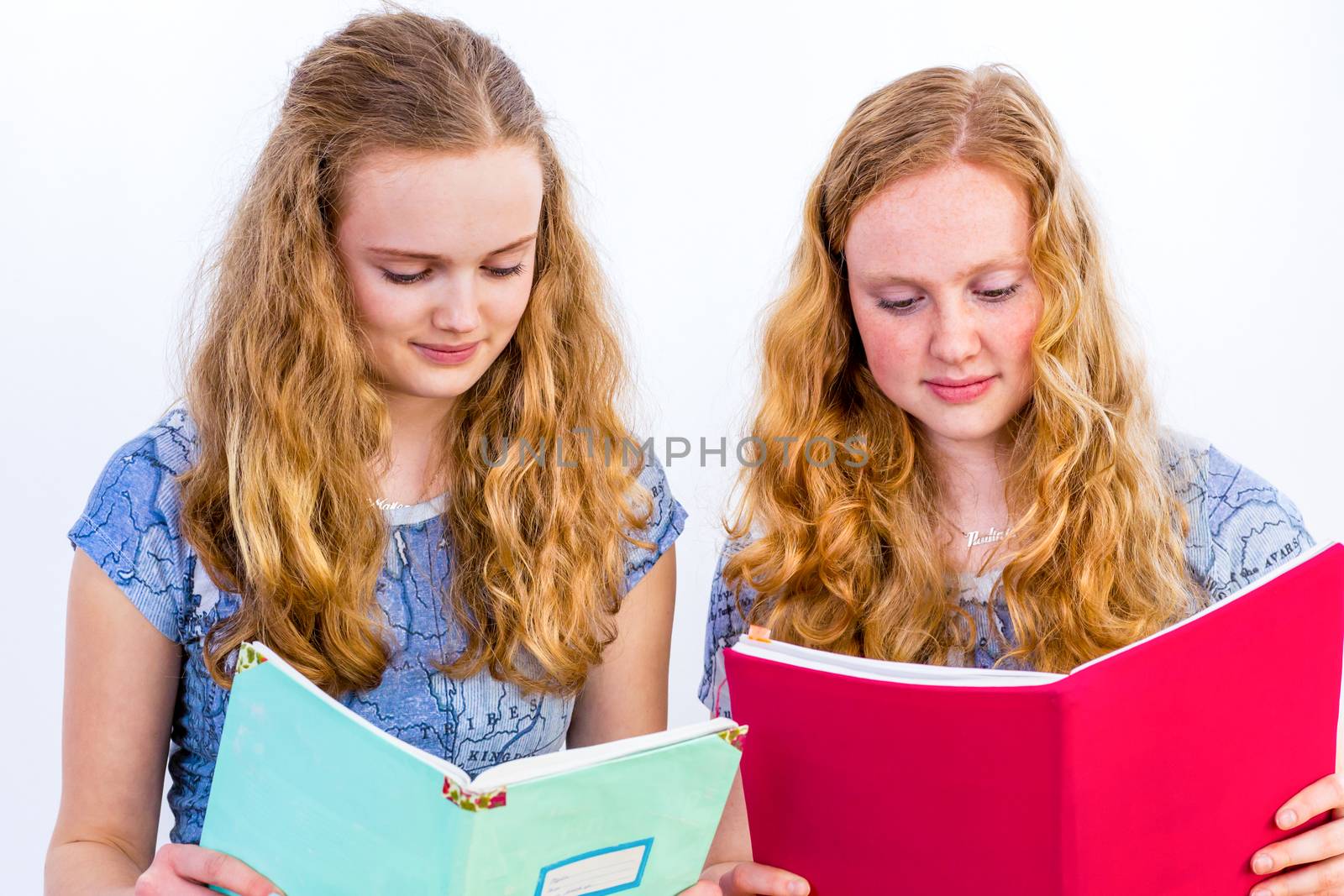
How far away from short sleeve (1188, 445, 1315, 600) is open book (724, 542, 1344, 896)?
262 mm

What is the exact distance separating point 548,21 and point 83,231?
0.93 metres

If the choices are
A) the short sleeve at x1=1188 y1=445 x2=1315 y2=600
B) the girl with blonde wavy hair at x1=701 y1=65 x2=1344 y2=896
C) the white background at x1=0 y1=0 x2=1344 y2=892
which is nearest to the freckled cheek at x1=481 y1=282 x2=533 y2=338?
the girl with blonde wavy hair at x1=701 y1=65 x2=1344 y2=896

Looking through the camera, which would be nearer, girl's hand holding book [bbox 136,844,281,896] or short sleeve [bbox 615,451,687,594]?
girl's hand holding book [bbox 136,844,281,896]

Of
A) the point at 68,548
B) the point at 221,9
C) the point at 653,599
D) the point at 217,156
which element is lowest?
the point at 68,548

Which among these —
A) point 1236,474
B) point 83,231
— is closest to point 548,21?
point 83,231

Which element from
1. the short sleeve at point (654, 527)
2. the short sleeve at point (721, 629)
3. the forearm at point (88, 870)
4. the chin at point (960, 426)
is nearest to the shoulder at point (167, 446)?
the forearm at point (88, 870)

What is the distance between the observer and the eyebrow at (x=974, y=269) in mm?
1685

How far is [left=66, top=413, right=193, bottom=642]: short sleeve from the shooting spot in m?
1.72

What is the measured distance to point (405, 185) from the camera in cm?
165

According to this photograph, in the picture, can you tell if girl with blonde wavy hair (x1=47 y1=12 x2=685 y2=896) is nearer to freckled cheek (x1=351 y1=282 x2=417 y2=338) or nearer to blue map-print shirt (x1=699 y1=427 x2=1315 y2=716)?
freckled cheek (x1=351 y1=282 x2=417 y2=338)

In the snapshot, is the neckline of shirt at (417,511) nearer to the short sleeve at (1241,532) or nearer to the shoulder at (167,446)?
the shoulder at (167,446)

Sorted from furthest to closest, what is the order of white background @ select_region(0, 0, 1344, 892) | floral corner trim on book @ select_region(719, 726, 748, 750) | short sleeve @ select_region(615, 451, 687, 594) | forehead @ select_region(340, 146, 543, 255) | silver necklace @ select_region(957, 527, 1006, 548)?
white background @ select_region(0, 0, 1344, 892) < short sleeve @ select_region(615, 451, 687, 594) < silver necklace @ select_region(957, 527, 1006, 548) < forehead @ select_region(340, 146, 543, 255) < floral corner trim on book @ select_region(719, 726, 748, 750)

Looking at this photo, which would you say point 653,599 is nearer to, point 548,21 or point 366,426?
point 366,426

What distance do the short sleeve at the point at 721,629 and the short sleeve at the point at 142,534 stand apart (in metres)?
0.70
